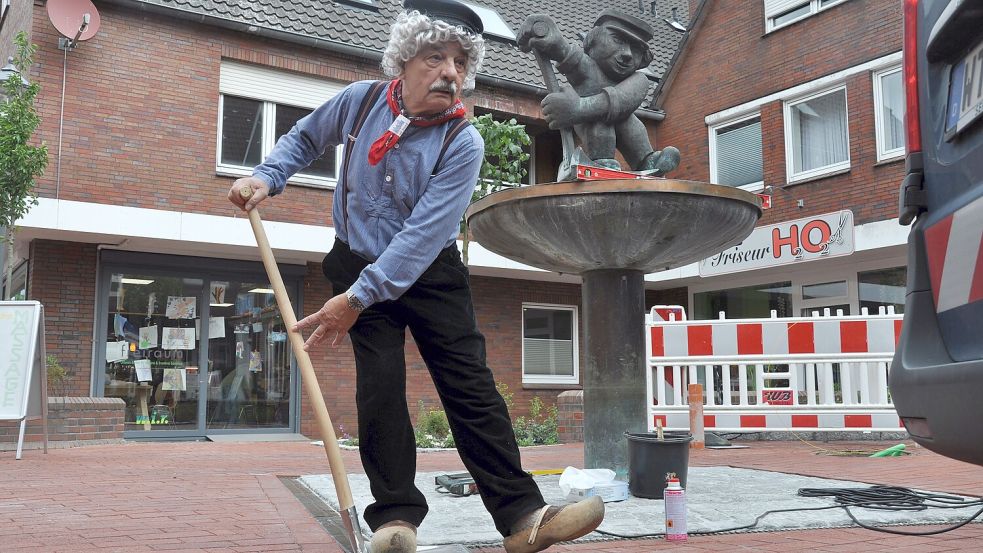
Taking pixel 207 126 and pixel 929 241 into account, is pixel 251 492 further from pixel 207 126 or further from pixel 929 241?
→ pixel 207 126

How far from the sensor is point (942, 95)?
237 centimetres

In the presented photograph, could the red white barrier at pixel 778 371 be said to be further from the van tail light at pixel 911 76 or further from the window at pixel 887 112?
the van tail light at pixel 911 76

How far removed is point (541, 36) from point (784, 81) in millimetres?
12088

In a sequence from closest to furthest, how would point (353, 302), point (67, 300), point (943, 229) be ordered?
point (943, 229), point (353, 302), point (67, 300)

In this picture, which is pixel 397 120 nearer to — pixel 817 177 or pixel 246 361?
pixel 246 361

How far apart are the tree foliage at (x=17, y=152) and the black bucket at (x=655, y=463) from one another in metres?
8.61

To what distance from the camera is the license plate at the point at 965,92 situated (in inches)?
84.2

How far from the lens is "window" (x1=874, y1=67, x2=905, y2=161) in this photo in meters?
14.6

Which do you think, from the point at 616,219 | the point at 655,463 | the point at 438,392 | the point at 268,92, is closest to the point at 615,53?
the point at 616,219

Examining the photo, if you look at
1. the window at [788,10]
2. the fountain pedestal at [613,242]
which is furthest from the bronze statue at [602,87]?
the window at [788,10]

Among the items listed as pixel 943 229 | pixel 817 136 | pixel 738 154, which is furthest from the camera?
pixel 738 154

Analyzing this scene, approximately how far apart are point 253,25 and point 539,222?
1053cm

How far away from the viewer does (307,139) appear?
328 centimetres

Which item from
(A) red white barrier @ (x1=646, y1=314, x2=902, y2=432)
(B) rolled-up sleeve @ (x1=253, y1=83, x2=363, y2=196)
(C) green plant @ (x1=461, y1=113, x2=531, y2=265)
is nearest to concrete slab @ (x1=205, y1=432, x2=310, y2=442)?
(C) green plant @ (x1=461, y1=113, x2=531, y2=265)
